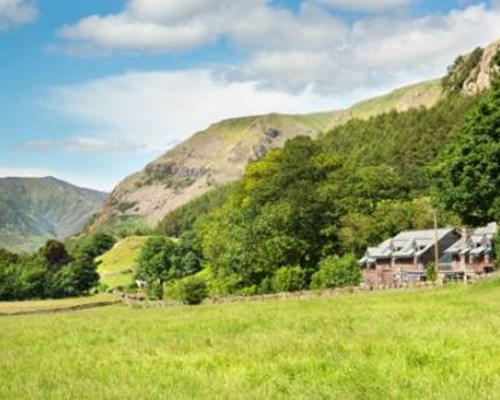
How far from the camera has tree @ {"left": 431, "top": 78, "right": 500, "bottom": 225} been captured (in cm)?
4969

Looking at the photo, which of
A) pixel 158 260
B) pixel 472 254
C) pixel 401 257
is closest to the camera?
pixel 472 254

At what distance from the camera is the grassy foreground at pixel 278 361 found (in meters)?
15.4

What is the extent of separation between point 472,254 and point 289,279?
1026 inches

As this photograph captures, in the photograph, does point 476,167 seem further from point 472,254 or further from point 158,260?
point 158,260

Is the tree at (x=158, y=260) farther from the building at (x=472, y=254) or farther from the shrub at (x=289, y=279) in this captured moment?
the shrub at (x=289, y=279)

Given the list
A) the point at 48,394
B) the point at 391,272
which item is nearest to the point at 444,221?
the point at 391,272

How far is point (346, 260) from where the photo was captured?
96.2 meters

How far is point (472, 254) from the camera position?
334ft

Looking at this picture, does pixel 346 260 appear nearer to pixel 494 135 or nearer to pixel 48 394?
pixel 494 135

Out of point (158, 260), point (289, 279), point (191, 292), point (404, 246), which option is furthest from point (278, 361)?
point (158, 260)

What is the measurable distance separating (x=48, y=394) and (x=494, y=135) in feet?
133

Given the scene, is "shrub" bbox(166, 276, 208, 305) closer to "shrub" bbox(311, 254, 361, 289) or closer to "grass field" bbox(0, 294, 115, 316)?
"shrub" bbox(311, 254, 361, 289)

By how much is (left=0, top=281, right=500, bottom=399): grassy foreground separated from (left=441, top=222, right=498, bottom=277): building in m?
71.2

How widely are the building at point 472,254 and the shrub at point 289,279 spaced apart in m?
20.5
